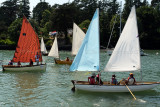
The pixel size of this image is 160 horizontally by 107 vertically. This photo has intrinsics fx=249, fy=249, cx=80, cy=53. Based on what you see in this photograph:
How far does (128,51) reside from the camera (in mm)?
25125

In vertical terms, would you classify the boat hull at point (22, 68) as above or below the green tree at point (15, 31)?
below

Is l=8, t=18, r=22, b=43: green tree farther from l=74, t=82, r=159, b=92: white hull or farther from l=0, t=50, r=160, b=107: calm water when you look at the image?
l=74, t=82, r=159, b=92: white hull

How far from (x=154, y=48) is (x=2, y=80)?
318ft

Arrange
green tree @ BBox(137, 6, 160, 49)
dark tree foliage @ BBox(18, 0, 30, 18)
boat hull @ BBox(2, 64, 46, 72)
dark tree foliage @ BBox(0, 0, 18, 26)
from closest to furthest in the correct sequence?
1. boat hull @ BBox(2, 64, 46, 72)
2. green tree @ BBox(137, 6, 160, 49)
3. dark tree foliage @ BBox(0, 0, 18, 26)
4. dark tree foliage @ BBox(18, 0, 30, 18)

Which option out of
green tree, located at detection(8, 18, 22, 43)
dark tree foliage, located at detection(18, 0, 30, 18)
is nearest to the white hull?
green tree, located at detection(8, 18, 22, 43)

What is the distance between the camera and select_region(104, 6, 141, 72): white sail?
24641mm

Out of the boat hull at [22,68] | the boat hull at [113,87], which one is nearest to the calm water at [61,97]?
the boat hull at [113,87]

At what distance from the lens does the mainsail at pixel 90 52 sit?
24.6m

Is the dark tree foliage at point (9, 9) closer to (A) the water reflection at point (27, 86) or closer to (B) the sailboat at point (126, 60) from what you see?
(A) the water reflection at point (27, 86)

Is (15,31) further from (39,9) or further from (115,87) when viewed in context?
(115,87)

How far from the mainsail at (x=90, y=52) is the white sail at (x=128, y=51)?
1876mm

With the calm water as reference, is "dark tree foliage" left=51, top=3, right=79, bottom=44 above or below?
above

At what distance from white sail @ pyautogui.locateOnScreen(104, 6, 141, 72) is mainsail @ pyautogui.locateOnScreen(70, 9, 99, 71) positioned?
1876 mm

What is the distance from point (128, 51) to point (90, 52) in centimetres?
385
